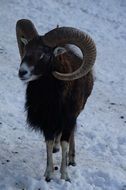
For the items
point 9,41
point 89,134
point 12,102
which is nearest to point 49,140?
point 89,134

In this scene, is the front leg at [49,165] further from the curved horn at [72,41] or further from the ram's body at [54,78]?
the curved horn at [72,41]

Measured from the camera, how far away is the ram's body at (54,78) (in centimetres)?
761

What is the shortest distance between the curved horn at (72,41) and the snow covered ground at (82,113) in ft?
6.55

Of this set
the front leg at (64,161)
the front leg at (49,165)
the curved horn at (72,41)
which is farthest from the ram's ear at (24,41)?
the front leg at (64,161)

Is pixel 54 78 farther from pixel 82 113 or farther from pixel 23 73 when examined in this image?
pixel 82 113

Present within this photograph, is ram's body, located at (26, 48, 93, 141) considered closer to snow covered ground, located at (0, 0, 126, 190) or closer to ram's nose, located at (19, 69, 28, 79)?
ram's nose, located at (19, 69, 28, 79)

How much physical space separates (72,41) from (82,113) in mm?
4801

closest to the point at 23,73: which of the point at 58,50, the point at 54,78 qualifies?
the point at 54,78

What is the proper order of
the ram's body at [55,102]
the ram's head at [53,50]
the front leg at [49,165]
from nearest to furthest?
the ram's head at [53,50] < the ram's body at [55,102] < the front leg at [49,165]

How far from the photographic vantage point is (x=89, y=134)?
424 inches

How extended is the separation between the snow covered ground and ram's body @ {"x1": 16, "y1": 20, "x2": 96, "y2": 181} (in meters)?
0.59

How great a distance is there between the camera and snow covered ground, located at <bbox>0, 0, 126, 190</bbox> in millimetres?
8539

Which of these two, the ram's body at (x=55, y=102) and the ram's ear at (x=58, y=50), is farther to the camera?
the ram's body at (x=55, y=102)

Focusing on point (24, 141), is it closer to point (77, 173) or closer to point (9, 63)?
point (77, 173)
